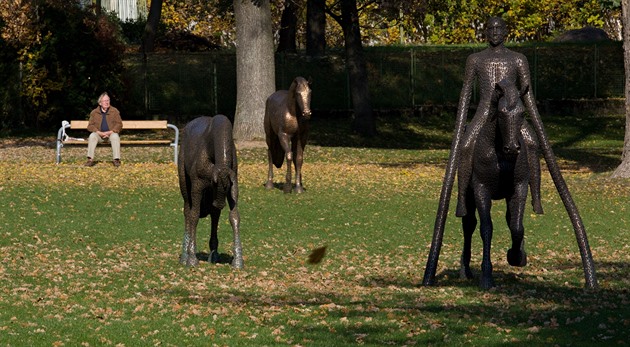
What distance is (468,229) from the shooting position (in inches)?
552

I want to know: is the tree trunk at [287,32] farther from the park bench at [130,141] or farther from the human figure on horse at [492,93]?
the human figure on horse at [492,93]

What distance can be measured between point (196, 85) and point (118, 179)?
Result: 21.6m

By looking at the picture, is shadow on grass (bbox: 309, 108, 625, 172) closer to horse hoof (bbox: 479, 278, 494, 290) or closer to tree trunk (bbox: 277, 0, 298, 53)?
tree trunk (bbox: 277, 0, 298, 53)

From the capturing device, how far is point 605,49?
52781 mm

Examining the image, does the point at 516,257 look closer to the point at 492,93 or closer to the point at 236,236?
the point at 492,93

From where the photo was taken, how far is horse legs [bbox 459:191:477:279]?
45.0ft

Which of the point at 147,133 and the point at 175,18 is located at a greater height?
the point at 175,18

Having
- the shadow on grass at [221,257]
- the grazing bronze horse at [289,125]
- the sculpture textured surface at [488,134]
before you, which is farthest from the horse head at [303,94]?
the sculpture textured surface at [488,134]

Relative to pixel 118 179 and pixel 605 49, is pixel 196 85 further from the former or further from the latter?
pixel 118 179

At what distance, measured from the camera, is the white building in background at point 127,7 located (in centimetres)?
7382

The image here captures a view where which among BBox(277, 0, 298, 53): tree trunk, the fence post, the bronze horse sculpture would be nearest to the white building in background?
BBox(277, 0, 298, 53): tree trunk

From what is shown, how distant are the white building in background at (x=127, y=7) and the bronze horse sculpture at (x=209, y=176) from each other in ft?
191

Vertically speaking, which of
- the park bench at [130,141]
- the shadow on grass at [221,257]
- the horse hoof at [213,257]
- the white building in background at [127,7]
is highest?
the white building in background at [127,7]

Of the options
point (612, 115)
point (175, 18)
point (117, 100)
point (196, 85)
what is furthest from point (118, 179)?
point (175, 18)
